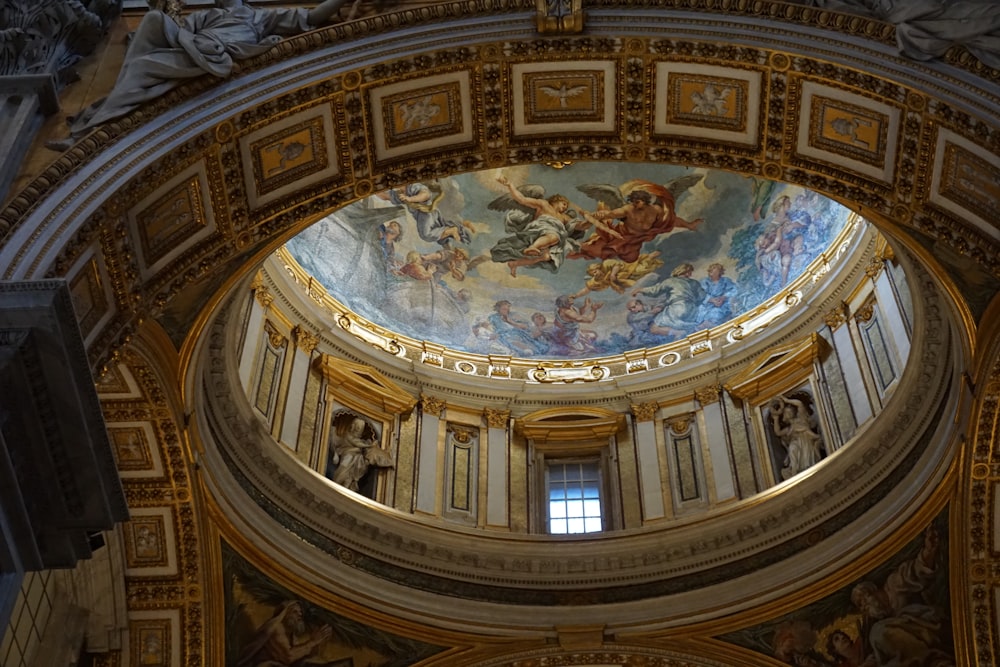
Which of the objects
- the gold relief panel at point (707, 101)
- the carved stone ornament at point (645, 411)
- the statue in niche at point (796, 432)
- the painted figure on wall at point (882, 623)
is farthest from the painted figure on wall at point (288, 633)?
the gold relief panel at point (707, 101)

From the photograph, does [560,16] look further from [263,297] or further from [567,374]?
[567,374]

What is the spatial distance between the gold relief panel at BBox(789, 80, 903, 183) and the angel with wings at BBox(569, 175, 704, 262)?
31.8ft

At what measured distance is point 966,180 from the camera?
1271 cm

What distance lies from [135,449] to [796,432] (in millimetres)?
9482

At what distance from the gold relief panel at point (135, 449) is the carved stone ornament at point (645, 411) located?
8.22 m

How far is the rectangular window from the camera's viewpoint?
67.7 feet

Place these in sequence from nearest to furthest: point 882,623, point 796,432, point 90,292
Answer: point 90,292, point 882,623, point 796,432

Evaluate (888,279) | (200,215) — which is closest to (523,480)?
(888,279)

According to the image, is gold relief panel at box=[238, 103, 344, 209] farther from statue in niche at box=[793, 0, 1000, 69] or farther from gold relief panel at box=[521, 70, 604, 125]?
statue in niche at box=[793, 0, 1000, 69]

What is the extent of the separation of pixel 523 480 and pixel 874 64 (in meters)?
10.1

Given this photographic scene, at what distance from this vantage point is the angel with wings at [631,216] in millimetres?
23719

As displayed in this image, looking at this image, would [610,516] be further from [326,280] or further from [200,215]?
[200,215]

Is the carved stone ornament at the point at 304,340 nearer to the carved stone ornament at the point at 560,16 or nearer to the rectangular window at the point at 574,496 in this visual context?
the rectangular window at the point at 574,496

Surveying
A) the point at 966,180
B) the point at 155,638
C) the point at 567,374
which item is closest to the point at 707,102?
the point at 966,180
